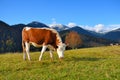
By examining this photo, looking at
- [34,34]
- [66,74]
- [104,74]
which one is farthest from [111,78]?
[34,34]

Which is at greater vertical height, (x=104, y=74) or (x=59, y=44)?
(x=59, y=44)

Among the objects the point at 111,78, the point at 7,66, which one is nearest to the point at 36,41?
the point at 7,66

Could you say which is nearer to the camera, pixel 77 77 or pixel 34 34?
pixel 77 77

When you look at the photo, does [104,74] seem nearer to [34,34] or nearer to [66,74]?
[66,74]

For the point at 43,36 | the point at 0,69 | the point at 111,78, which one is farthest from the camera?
the point at 43,36

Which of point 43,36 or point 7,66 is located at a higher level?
point 43,36

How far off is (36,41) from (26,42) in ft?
5.38

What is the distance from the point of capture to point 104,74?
62.2 feet

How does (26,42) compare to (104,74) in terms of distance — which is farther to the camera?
(26,42)

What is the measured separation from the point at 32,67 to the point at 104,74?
706 centimetres

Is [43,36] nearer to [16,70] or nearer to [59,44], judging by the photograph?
[59,44]

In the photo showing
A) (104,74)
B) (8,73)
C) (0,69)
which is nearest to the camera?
(104,74)

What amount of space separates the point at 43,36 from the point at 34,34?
1035 millimetres

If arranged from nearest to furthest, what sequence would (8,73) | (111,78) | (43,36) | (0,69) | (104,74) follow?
1. (111,78)
2. (104,74)
3. (8,73)
4. (0,69)
5. (43,36)
